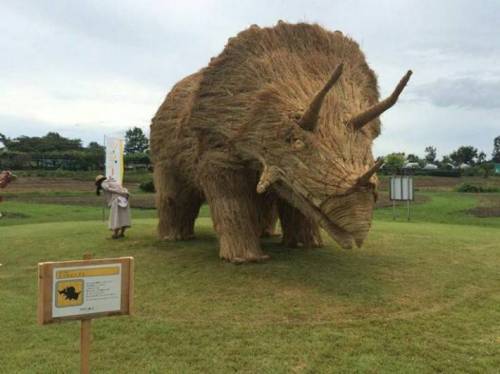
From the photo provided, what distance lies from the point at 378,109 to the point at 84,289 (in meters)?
3.42

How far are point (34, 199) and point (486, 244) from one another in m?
19.1

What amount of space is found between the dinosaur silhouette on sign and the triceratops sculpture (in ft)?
8.75

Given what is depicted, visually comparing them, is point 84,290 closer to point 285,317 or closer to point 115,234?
point 285,317

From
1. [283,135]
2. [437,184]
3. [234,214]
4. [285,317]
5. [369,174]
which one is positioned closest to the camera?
[369,174]

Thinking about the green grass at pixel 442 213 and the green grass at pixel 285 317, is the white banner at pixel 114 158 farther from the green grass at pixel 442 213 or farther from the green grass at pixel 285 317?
the green grass at pixel 442 213

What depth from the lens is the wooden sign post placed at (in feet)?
10.4

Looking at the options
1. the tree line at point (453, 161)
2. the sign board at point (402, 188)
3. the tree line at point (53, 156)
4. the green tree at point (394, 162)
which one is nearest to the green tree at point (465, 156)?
the tree line at point (453, 161)

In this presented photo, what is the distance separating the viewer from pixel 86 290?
129 inches

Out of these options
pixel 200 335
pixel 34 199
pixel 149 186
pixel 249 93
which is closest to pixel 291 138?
pixel 249 93

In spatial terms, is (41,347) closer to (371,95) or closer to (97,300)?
(97,300)

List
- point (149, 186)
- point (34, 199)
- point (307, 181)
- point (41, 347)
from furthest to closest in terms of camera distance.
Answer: point (149, 186) → point (34, 199) → point (307, 181) → point (41, 347)

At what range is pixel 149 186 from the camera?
27.3 m

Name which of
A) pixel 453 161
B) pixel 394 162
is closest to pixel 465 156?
pixel 453 161

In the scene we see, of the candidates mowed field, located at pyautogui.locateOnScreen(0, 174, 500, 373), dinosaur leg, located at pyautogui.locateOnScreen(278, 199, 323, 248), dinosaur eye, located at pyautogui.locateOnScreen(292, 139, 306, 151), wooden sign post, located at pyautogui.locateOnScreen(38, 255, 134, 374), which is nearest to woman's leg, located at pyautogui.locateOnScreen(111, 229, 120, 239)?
Answer: mowed field, located at pyautogui.locateOnScreen(0, 174, 500, 373)
